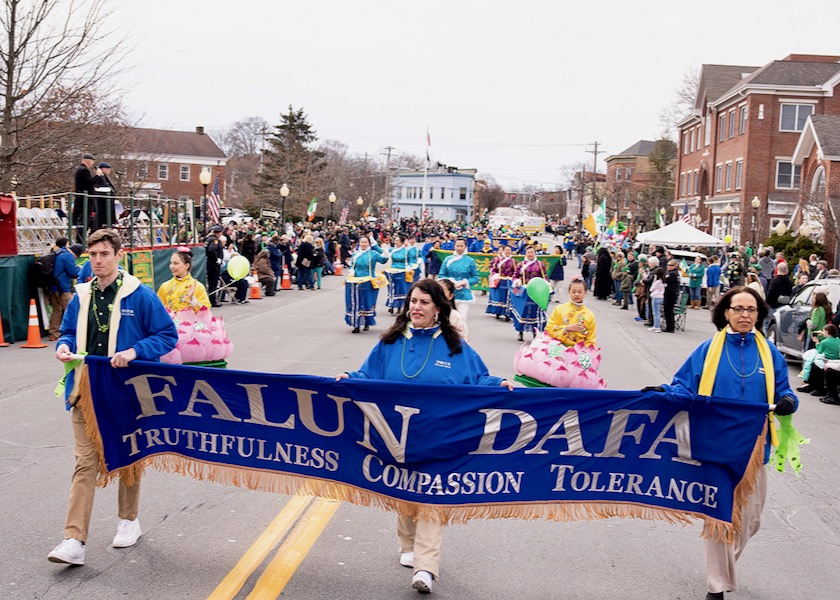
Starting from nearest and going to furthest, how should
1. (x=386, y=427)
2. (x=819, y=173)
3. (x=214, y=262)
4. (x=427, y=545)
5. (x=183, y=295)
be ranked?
(x=427, y=545) → (x=386, y=427) → (x=183, y=295) → (x=214, y=262) → (x=819, y=173)

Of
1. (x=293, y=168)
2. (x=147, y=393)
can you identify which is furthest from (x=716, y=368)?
(x=293, y=168)

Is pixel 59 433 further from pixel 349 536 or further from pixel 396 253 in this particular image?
pixel 396 253

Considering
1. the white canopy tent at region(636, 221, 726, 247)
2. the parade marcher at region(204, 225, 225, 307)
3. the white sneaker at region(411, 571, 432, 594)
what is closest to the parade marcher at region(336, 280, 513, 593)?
the white sneaker at region(411, 571, 432, 594)

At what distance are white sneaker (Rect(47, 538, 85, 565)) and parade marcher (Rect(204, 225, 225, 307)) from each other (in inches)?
760

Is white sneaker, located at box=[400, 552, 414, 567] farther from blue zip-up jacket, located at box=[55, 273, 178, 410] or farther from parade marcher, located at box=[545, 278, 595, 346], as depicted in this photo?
parade marcher, located at box=[545, 278, 595, 346]

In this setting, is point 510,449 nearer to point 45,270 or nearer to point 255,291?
point 45,270

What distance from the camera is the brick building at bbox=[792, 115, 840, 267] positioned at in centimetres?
3344

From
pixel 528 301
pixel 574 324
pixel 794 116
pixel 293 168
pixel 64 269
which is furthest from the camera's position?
pixel 293 168

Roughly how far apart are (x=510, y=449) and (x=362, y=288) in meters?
13.6

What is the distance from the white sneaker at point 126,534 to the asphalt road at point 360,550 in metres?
0.05

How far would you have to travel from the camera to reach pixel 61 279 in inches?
667

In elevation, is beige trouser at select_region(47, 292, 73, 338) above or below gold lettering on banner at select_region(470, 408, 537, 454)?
below

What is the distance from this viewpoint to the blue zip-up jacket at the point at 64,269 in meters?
16.9

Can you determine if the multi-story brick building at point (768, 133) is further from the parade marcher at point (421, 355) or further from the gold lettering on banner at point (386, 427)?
the gold lettering on banner at point (386, 427)
